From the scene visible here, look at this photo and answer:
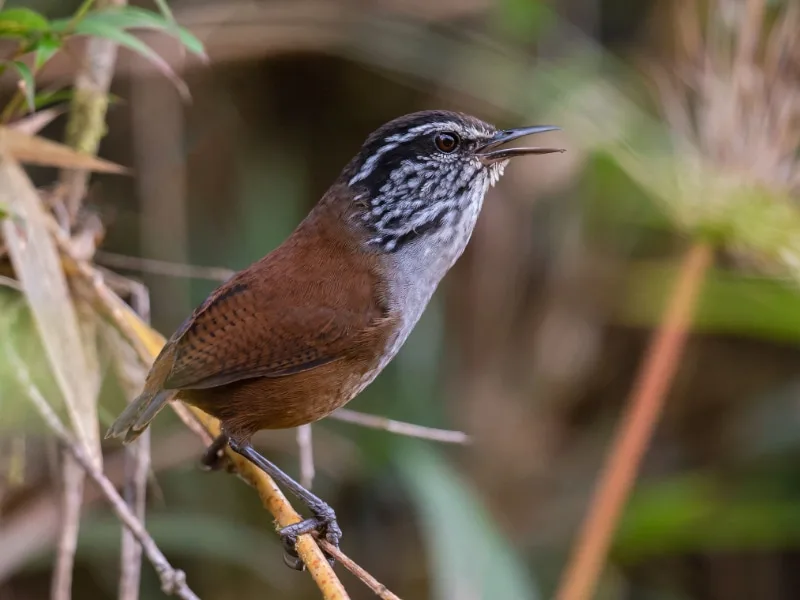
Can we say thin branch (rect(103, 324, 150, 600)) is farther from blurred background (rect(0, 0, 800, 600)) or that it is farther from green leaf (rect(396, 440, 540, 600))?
blurred background (rect(0, 0, 800, 600))

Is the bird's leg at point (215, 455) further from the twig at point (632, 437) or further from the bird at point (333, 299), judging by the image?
the twig at point (632, 437)

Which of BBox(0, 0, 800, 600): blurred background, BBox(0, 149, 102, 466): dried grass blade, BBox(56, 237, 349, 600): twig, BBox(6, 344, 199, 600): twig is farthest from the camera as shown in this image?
BBox(0, 0, 800, 600): blurred background

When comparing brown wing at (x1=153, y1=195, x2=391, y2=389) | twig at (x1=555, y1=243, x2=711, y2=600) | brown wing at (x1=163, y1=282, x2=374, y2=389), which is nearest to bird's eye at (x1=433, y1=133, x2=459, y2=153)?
brown wing at (x1=153, y1=195, x2=391, y2=389)

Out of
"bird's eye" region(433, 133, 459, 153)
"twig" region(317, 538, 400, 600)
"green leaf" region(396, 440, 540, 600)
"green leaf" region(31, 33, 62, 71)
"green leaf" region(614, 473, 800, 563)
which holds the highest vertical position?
"green leaf" region(614, 473, 800, 563)

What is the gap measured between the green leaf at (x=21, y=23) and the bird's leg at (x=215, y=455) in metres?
0.96

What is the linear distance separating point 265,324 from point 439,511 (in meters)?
1.21

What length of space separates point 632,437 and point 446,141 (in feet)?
2.92

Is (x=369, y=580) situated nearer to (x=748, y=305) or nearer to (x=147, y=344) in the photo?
(x=147, y=344)

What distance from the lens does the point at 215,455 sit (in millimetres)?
2436

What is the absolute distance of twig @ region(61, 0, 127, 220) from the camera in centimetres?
255

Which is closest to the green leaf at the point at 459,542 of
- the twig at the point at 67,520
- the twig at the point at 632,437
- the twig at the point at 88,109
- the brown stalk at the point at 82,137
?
the twig at the point at 632,437

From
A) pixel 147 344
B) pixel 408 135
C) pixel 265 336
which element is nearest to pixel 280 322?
pixel 265 336

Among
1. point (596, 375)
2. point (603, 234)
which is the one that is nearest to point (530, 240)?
point (603, 234)

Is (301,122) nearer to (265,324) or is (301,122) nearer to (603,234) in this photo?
(603,234)
